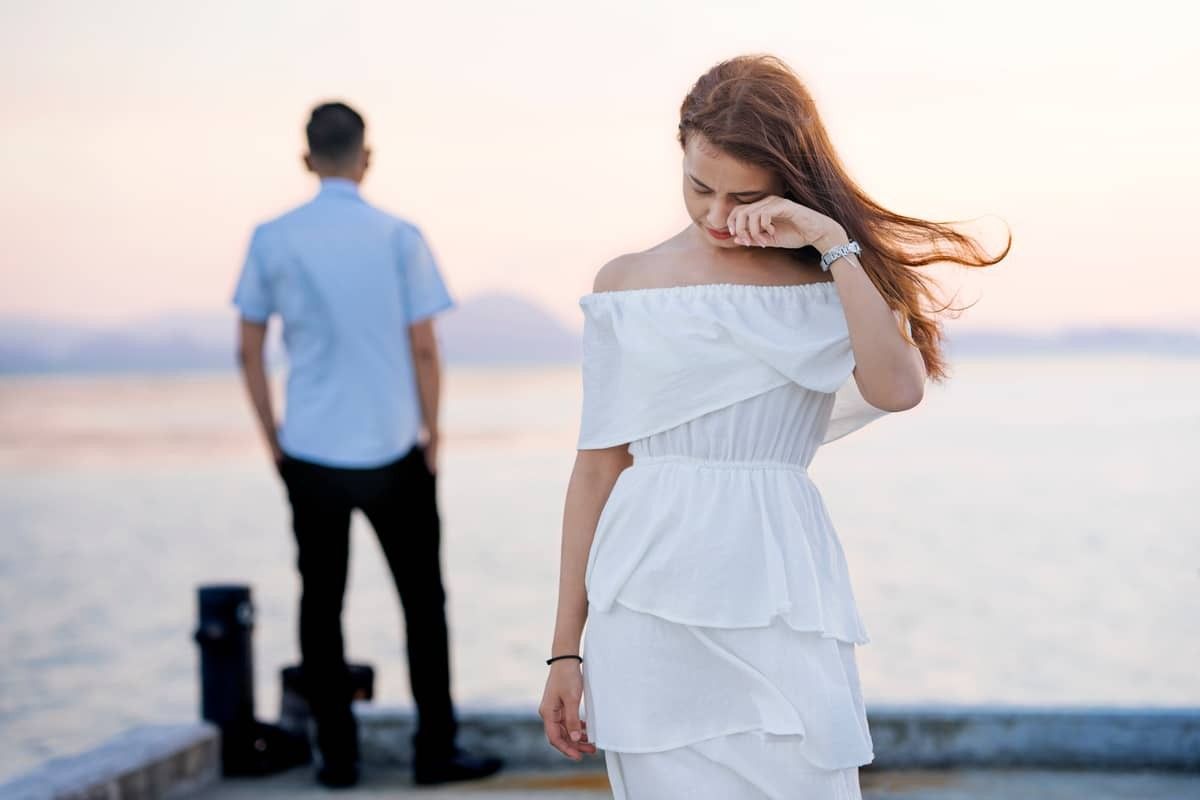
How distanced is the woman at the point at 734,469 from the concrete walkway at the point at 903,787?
2463mm

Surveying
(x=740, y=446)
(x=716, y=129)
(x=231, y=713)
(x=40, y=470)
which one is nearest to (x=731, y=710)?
(x=740, y=446)

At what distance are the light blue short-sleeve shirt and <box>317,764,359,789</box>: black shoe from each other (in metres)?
0.98

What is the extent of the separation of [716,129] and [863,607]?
8951mm

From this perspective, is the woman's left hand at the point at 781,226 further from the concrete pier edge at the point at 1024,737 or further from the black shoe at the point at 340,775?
the black shoe at the point at 340,775

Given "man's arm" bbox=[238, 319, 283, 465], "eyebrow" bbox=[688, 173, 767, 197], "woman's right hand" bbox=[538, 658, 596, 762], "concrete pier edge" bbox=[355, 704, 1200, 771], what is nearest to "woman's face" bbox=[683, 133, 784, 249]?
"eyebrow" bbox=[688, 173, 767, 197]

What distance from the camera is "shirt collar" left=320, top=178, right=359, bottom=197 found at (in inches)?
173

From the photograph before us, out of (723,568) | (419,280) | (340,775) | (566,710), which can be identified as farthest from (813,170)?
(340,775)

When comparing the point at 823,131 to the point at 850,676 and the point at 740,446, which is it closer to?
the point at 740,446

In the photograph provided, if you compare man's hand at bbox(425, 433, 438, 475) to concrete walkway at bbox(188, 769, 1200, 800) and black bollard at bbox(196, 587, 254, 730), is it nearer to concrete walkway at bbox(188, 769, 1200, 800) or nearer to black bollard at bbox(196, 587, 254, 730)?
black bollard at bbox(196, 587, 254, 730)

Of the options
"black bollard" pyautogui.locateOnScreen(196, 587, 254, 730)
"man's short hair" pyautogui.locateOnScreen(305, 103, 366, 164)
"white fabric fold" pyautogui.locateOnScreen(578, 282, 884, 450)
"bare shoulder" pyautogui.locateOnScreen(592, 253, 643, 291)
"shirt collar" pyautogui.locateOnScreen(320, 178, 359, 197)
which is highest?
"man's short hair" pyautogui.locateOnScreen(305, 103, 366, 164)

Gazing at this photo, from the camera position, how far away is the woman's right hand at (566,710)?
84.5 inches

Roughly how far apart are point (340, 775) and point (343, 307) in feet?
4.83

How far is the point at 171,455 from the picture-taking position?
2450 cm

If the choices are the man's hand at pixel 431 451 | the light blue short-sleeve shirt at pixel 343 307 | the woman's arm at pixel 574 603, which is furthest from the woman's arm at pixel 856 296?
the man's hand at pixel 431 451
